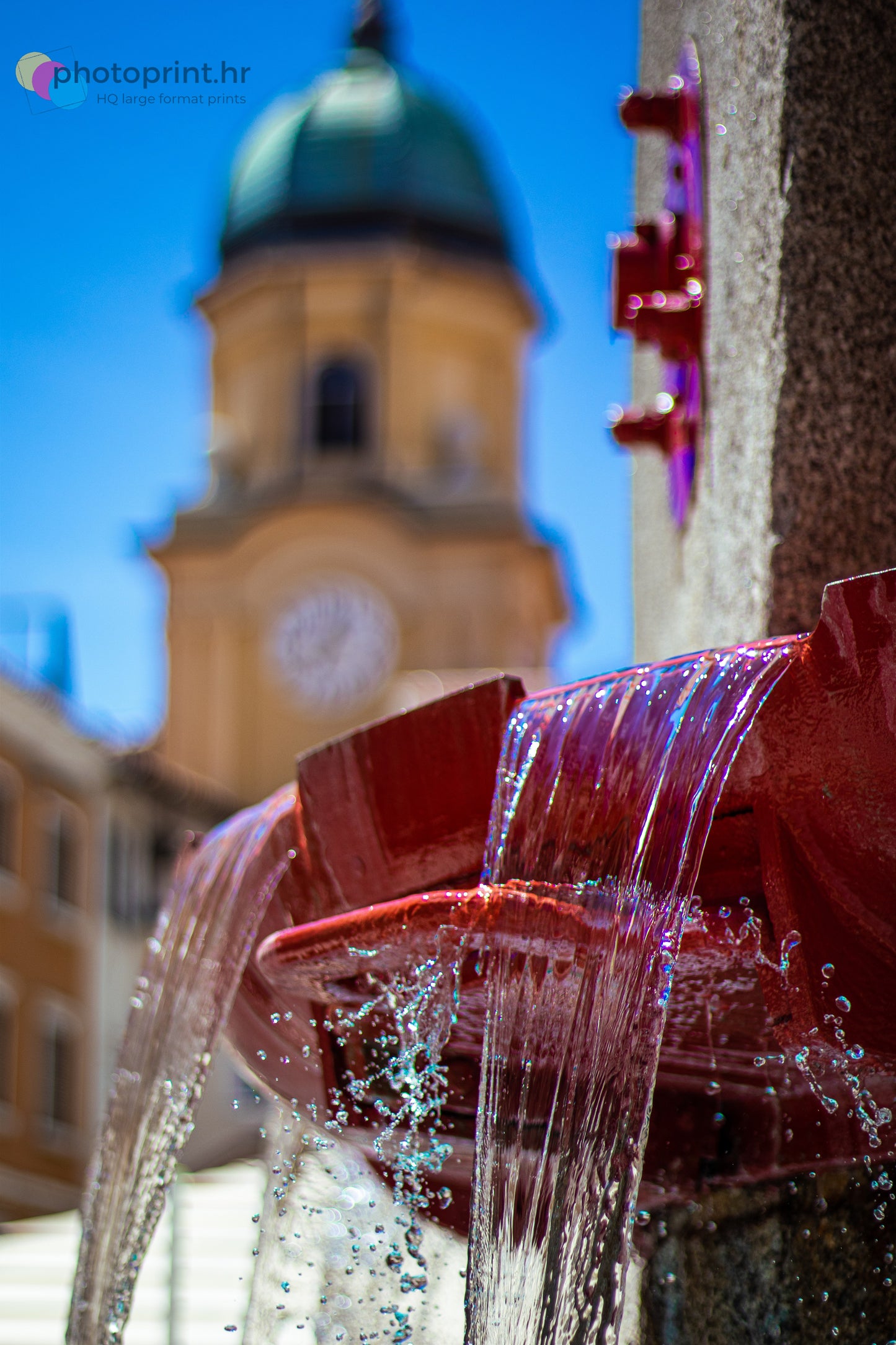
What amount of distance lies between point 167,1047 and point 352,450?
35968 mm

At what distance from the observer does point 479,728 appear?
2.36 metres

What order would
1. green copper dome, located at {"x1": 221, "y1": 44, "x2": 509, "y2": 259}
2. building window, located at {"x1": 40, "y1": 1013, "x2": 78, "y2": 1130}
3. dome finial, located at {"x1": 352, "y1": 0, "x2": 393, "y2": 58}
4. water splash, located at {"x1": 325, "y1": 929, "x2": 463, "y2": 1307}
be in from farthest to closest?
dome finial, located at {"x1": 352, "y1": 0, "x2": 393, "y2": 58} < green copper dome, located at {"x1": 221, "y1": 44, "x2": 509, "y2": 259} < building window, located at {"x1": 40, "y1": 1013, "x2": 78, "y2": 1130} < water splash, located at {"x1": 325, "y1": 929, "x2": 463, "y2": 1307}

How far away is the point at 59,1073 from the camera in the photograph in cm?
2705

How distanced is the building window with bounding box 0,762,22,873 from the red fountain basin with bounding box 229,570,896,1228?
77.4 ft

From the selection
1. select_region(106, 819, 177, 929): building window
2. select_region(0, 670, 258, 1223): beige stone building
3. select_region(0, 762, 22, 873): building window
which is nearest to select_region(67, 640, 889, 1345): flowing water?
select_region(0, 670, 258, 1223): beige stone building

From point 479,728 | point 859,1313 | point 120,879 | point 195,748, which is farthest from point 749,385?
point 195,748

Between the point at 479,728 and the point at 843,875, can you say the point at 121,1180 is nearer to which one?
the point at 479,728

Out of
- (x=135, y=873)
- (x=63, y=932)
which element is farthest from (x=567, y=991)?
(x=135, y=873)

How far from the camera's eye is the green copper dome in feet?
129

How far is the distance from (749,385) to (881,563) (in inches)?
13.3

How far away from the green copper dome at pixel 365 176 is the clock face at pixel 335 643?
6.76 meters

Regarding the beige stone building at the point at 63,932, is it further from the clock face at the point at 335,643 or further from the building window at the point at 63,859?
the clock face at the point at 335,643

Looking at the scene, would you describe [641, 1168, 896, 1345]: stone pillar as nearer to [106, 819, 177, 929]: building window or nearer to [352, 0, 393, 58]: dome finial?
[106, 819, 177, 929]: building window

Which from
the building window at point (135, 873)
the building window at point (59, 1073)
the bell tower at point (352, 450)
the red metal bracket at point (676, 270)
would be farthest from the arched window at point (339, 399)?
the red metal bracket at point (676, 270)
